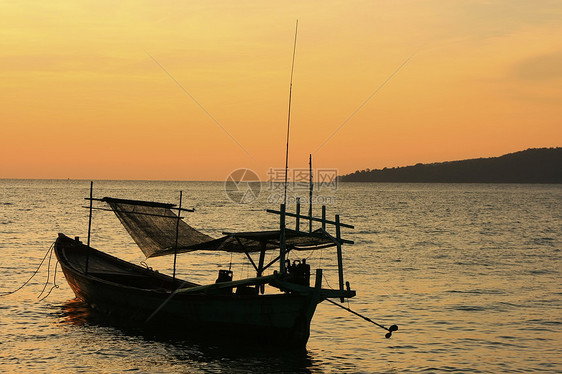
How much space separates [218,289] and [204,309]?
30.5 inches

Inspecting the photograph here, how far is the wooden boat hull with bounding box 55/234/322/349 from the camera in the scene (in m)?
16.5

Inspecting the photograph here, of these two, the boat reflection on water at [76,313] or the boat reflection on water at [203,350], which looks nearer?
the boat reflection on water at [203,350]

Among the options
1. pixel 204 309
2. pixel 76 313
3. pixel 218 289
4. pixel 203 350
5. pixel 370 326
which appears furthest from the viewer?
→ pixel 76 313

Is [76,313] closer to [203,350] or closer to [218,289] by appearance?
[218,289]

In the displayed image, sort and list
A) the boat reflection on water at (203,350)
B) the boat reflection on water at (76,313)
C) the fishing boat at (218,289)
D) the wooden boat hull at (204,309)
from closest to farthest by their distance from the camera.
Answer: the boat reflection on water at (203,350)
the fishing boat at (218,289)
the wooden boat hull at (204,309)
the boat reflection on water at (76,313)

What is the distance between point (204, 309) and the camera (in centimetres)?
1780

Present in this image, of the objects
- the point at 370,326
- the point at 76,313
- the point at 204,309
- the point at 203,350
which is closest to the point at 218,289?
the point at 204,309

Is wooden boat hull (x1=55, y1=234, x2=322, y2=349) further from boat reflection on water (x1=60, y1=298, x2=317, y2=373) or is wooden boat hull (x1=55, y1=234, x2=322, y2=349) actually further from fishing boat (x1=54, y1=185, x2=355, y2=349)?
boat reflection on water (x1=60, y1=298, x2=317, y2=373)

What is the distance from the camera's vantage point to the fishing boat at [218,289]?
16344mm

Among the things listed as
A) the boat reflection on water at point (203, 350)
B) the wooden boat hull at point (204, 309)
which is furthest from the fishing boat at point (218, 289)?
the boat reflection on water at point (203, 350)

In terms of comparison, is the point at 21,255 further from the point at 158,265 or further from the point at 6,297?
the point at 6,297

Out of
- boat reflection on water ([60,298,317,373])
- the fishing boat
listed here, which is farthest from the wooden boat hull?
boat reflection on water ([60,298,317,373])

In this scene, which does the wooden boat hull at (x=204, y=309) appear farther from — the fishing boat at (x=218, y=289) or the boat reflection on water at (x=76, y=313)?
the boat reflection on water at (x=76, y=313)

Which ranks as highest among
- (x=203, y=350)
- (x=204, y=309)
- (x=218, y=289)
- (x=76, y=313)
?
(x=218, y=289)
